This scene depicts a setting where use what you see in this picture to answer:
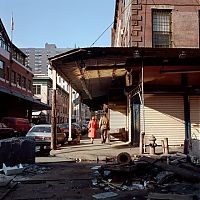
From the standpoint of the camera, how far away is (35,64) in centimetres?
18288

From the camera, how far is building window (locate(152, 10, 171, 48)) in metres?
21.3

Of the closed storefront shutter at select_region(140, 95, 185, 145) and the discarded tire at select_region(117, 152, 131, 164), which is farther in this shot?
the closed storefront shutter at select_region(140, 95, 185, 145)

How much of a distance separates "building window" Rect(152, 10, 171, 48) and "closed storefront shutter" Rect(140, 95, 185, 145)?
4.08 meters

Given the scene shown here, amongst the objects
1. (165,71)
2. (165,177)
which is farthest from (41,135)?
(165,177)

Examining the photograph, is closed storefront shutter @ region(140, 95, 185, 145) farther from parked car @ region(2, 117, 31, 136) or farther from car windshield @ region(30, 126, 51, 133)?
parked car @ region(2, 117, 31, 136)

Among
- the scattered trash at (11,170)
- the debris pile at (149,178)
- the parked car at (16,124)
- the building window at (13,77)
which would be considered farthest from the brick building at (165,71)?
the building window at (13,77)

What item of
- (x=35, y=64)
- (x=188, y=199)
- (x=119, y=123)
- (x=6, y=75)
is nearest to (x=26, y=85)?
(x=6, y=75)

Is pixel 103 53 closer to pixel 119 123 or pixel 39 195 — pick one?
pixel 39 195

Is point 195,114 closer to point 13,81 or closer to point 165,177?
point 165,177

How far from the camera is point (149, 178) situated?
381 inches

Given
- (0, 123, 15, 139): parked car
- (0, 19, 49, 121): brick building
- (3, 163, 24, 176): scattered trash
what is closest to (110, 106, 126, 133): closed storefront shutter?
(0, 123, 15, 139): parked car

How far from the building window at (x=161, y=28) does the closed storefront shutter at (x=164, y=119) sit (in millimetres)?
4083

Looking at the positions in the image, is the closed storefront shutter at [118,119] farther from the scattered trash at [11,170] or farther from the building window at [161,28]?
the scattered trash at [11,170]

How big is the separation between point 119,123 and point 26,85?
3151 cm
